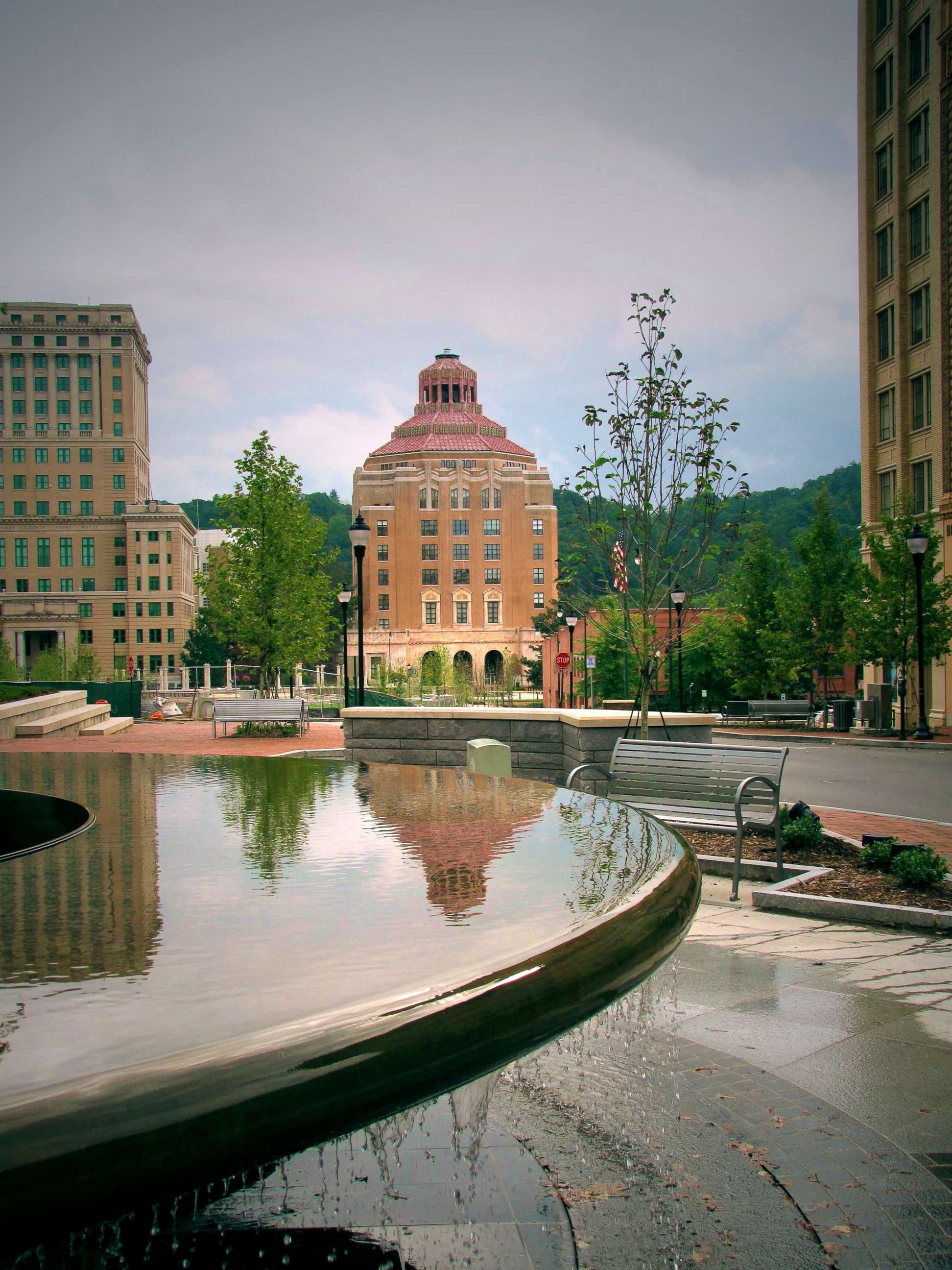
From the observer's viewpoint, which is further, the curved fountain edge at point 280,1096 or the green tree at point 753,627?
the green tree at point 753,627

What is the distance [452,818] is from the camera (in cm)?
366

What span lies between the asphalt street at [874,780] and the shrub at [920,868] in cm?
463

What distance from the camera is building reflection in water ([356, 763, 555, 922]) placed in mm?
2535

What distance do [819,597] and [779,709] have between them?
540 centimetres

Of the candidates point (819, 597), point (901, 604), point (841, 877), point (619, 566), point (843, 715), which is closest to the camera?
point (841, 877)

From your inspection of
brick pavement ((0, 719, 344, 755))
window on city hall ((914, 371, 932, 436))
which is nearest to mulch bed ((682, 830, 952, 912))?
brick pavement ((0, 719, 344, 755))

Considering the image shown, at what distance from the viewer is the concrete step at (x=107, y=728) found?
22.5 m

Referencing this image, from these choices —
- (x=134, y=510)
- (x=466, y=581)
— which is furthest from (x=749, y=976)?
(x=134, y=510)

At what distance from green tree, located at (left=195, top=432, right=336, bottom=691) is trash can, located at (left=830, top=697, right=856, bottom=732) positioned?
51.9ft

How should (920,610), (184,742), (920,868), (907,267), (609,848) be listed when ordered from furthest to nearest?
(907,267), (920,610), (184,742), (920,868), (609,848)

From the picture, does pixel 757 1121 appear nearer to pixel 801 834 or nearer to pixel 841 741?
pixel 801 834

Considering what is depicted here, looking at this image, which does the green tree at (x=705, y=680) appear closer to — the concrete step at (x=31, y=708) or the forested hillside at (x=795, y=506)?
the forested hillside at (x=795, y=506)

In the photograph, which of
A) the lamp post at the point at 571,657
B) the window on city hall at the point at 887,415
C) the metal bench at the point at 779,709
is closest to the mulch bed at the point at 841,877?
the metal bench at the point at 779,709

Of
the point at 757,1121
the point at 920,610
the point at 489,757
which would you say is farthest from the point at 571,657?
the point at 757,1121
